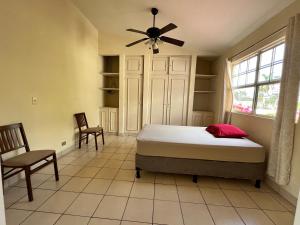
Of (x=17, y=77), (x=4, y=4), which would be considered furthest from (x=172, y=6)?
(x=17, y=77)

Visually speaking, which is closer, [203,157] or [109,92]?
[203,157]

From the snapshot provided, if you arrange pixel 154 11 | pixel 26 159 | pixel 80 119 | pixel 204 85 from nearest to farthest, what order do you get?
pixel 26 159 → pixel 154 11 → pixel 80 119 → pixel 204 85

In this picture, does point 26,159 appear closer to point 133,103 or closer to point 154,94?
point 133,103

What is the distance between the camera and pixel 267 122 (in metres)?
2.45

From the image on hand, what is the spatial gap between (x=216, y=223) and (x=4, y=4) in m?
3.35

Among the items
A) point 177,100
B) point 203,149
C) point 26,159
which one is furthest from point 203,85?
point 26,159

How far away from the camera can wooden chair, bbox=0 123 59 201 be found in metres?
1.81

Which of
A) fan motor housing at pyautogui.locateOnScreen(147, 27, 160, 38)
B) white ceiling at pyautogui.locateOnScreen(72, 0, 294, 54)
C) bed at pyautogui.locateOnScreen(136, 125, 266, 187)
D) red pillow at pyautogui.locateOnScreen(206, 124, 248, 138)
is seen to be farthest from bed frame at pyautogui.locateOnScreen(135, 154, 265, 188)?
white ceiling at pyautogui.locateOnScreen(72, 0, 294, 54)

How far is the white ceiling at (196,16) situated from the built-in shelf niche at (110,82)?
1111 millimetres

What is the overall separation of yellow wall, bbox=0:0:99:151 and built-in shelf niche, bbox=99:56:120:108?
1064 mm

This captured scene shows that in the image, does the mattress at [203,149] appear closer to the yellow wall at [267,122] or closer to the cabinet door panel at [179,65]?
the yellow wall at [267,122]

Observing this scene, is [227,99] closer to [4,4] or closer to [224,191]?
[224,191]

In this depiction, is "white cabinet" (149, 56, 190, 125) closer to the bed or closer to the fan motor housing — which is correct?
the fan motor housing

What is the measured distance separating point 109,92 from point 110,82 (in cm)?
32
